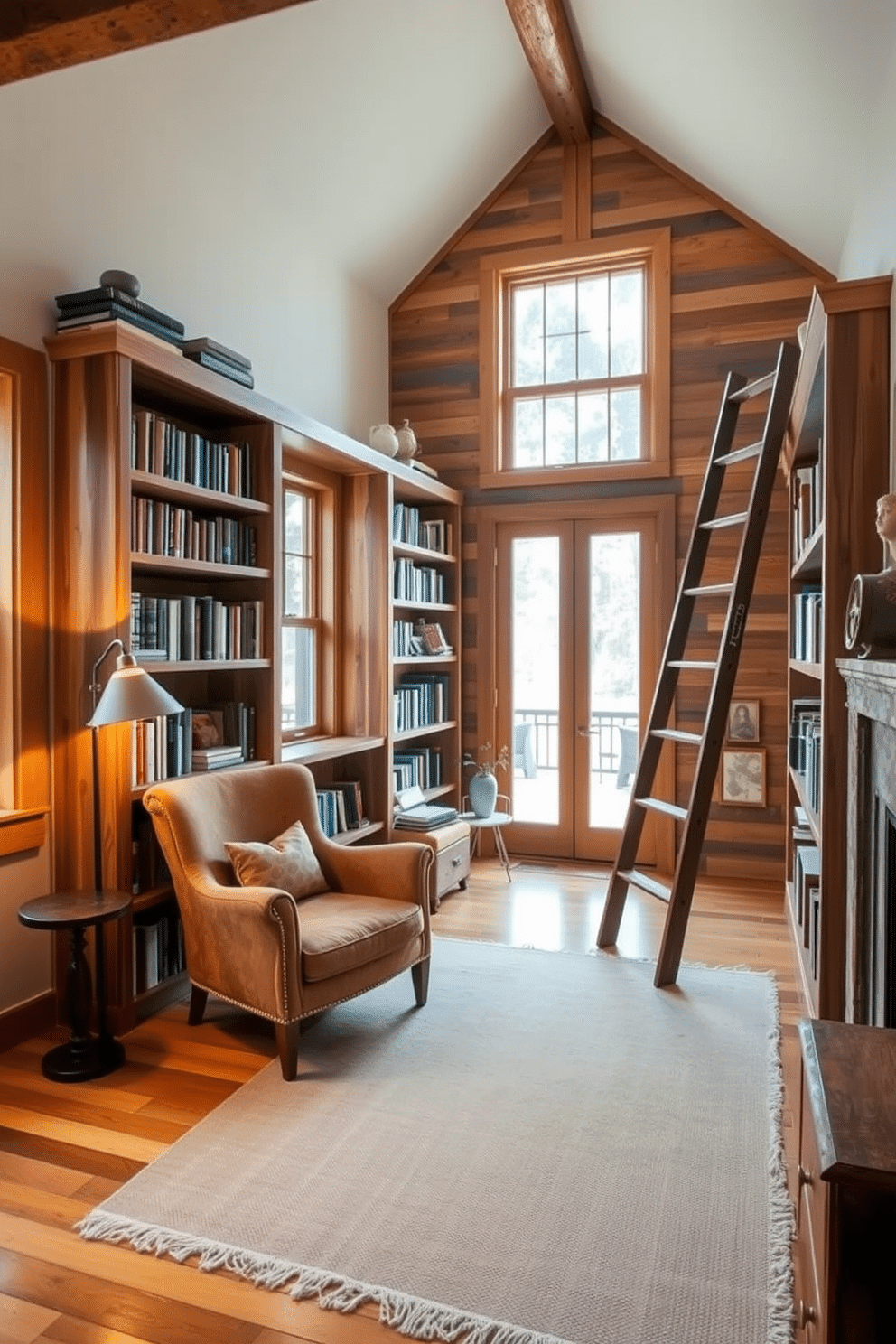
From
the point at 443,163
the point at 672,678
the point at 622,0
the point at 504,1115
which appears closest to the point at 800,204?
the point at 622,0

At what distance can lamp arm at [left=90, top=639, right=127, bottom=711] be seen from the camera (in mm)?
2875

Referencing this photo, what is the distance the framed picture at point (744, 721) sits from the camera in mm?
5012

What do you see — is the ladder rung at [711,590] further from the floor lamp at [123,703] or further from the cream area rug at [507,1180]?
the floor lamp at [123,703]

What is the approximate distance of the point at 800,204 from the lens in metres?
4.43

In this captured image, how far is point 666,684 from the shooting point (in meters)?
4.03

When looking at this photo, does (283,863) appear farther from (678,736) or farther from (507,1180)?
(678,736)

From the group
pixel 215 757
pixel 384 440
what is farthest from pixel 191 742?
pixel 384 440

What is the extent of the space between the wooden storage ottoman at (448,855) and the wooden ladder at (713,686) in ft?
3.05

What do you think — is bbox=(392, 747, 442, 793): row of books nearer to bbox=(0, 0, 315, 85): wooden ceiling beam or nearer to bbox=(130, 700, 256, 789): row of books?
bbox=(130, 700, 256, 789): row of books

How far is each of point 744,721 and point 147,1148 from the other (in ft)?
12.4

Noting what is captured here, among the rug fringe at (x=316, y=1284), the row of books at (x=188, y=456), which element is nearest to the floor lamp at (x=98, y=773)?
the row of books at (x=188, y=456)

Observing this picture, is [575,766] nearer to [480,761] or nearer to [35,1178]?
[480,761]

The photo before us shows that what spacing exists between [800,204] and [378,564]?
279 cm

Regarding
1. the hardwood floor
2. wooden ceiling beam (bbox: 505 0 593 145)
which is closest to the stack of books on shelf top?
the hardwood floor
